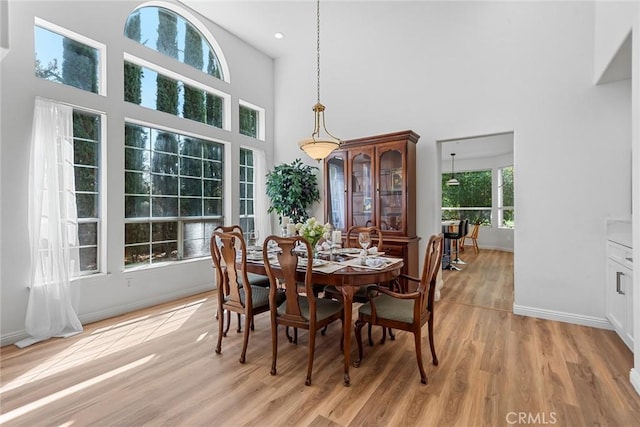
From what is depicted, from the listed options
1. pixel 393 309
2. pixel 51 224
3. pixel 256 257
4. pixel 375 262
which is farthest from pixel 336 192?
pixel 51 224

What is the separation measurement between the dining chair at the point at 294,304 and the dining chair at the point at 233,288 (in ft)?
0.69

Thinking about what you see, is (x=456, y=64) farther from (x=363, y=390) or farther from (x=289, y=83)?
(x=363, y=390)

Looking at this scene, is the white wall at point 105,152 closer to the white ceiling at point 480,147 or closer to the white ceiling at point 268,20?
the white ceiling at point 268,20

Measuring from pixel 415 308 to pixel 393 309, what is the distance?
0.65 ft

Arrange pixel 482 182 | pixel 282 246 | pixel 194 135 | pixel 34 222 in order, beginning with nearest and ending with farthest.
Result: 1. pixel 282 246
2. pixel 34 222
3. pixel 194 135
4. pixel 482 182

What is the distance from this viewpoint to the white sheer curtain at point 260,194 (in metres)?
5.33

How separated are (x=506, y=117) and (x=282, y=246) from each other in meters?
3.20

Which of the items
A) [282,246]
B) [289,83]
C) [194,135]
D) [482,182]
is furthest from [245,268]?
[482,182]

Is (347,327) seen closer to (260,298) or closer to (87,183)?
(260,298)

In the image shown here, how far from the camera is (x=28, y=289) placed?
2869 millimetres

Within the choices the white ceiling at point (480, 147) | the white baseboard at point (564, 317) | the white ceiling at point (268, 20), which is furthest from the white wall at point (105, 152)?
the white ceiling at point (480, 147)

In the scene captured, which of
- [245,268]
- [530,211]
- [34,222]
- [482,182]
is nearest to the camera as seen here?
[245,268]

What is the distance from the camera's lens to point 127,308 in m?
3.60

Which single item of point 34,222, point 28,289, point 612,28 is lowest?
point 28,289
